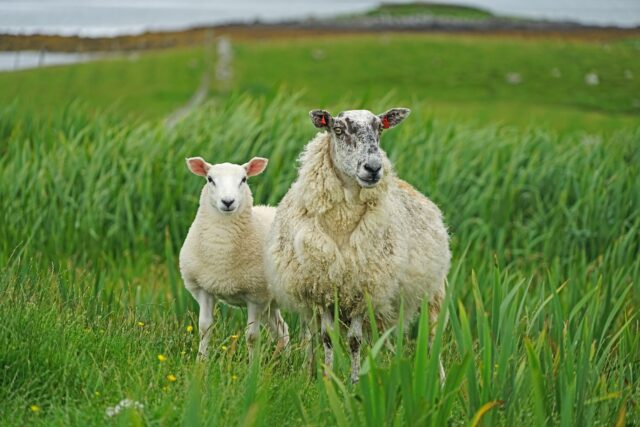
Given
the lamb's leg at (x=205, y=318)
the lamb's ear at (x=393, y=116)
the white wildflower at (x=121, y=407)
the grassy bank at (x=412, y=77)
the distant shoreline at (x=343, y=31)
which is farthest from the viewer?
the distant shoreline at (x=343, y=31)

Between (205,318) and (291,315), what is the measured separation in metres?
0.72

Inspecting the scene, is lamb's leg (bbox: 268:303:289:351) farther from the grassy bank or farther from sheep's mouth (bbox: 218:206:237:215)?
the grassy bank

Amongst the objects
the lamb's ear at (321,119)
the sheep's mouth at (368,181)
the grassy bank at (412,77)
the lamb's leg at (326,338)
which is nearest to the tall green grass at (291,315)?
the lamb's leg at (326,338)

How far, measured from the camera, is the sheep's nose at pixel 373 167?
4.46 meters

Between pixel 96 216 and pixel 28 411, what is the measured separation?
14.3 feet

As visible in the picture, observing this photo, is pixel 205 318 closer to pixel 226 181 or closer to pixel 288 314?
pixel 226 181

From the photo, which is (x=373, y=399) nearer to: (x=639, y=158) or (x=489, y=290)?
(x=489, y=290)

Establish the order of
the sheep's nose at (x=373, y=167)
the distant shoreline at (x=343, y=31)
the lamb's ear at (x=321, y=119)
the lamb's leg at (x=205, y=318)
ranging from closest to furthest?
the sheep's nose at (x=373, y=167) < the lamb's ear at (x=321, y=119) < the lamb's leg at (x=205, y=318) < the distant shoreline at (x=343, y=31)

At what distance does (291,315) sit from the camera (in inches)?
227

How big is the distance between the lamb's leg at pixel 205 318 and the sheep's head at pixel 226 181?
0.51 meters

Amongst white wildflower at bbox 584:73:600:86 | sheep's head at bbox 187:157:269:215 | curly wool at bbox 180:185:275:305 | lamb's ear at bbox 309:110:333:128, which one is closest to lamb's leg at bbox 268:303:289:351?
curly wool at bbox 180:185:275:305

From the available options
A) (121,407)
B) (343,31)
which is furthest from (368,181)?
(343,31)

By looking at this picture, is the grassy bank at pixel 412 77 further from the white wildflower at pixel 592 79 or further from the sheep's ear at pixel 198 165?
the sheep's ear at pixel 198 165

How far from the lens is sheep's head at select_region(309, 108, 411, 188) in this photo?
4484 mm
